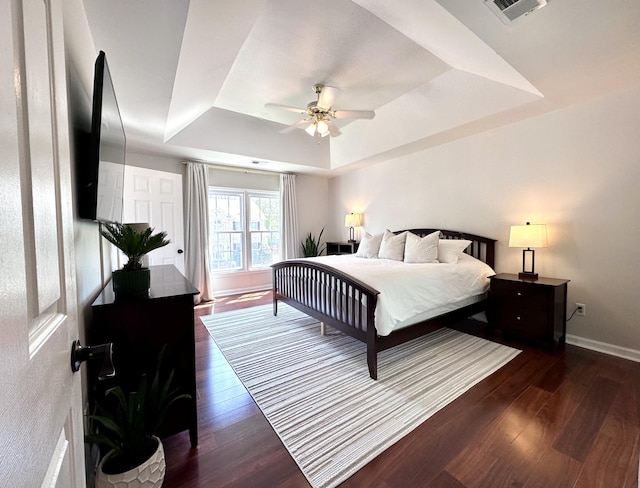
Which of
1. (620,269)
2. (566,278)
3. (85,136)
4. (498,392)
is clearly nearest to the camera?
(85,136)

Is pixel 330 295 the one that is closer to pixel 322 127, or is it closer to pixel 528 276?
pixel 322 127

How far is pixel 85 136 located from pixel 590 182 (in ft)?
13.6

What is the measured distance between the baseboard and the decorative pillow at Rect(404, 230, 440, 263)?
1.57 meters

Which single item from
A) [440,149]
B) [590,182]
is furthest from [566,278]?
[440,149]

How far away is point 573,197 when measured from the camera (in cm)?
290

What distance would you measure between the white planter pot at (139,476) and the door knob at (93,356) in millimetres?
790

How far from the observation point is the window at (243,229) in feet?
16.9

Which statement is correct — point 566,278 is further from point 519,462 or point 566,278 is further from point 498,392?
point 519,462

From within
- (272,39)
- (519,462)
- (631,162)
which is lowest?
(519,462)

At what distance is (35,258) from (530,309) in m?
3.60

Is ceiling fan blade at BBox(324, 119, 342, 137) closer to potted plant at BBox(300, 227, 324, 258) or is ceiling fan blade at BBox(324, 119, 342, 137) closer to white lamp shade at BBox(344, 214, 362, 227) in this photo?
white lamp shade at BBox(344, 214, 362, 227)

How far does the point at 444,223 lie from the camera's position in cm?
406

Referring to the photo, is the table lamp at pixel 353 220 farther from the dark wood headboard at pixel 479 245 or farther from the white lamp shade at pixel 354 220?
the dark wood headboard at pixel 479 245

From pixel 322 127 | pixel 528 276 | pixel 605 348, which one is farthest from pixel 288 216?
pixel 605 348
